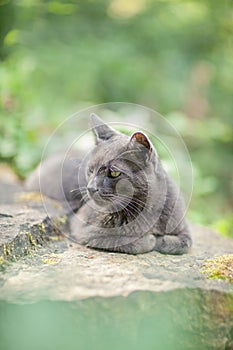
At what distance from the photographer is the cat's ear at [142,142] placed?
97.7 inches

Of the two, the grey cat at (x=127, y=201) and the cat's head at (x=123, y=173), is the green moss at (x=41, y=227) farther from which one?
the cat's head at (x=123, y=173)

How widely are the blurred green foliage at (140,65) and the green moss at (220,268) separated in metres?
2.60

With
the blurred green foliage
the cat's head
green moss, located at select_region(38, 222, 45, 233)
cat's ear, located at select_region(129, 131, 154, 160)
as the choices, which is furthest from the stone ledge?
the blurred green foliage

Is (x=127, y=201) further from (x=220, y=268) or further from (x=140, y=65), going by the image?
(x=140, y=65)

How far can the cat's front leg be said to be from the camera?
104 inches

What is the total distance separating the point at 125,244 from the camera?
2660mm

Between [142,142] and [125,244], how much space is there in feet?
1.92

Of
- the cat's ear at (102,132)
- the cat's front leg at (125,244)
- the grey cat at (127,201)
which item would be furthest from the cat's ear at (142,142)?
the cat's front leg at (125,244)

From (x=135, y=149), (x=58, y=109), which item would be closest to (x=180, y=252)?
(x=135, y=149)

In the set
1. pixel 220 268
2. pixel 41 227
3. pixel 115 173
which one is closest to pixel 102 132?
pixel 115 173

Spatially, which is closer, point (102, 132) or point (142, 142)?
point (142, 142)

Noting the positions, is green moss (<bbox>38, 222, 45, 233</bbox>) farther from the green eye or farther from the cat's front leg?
the green eye

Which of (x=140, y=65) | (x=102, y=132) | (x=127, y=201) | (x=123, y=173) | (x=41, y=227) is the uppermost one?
(x=102, y=132)

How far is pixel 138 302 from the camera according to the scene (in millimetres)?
2008
